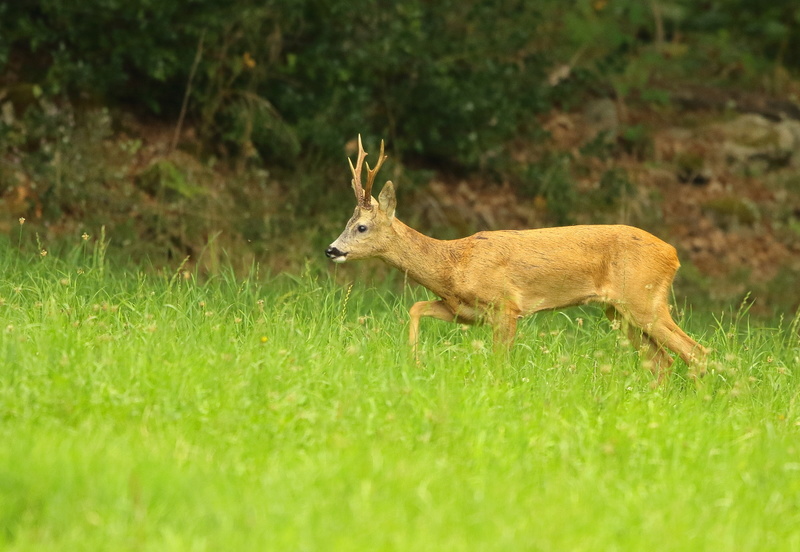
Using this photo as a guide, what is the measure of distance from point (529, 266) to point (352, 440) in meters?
2.73

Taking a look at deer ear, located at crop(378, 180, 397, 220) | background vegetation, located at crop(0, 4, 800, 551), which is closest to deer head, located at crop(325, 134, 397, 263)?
deer ear, located at crop(378, 180, 397, 220)

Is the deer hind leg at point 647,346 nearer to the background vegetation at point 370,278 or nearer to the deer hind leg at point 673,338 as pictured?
the deer hind leg at point 673,338

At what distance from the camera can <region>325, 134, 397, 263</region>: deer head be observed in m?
Answer: 7.25

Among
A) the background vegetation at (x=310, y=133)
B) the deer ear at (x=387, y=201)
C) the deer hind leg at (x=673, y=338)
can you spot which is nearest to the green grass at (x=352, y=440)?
the deer hind leg at (x=673, y=338)

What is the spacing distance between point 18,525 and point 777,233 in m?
12.3

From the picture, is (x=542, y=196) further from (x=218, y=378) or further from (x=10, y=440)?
(x=10, y=440)

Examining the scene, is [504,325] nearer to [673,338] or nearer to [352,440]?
[673,338]

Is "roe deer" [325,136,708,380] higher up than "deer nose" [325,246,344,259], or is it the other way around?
"deer nose" [325,246,344,259]

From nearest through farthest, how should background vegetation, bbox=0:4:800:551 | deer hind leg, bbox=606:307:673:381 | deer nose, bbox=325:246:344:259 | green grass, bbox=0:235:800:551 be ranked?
green grass, bbox=0:235:800:551
background vegetation, bbox=0:4:800:551
deer nose, bbox=325:246:344:259
deer hind leg, bbox=606:307:673:381

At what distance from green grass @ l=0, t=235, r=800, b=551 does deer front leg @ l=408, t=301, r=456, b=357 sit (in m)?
0.08

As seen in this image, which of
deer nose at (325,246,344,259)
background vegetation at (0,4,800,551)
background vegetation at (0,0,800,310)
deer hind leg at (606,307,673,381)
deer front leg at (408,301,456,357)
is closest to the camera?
background vegetation at (0,4,800,551)

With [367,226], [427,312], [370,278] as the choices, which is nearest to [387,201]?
[367,226]

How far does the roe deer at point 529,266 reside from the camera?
7195 millimetres

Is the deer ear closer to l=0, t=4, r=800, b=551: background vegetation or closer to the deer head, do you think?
the deer head
